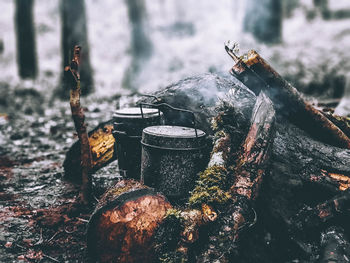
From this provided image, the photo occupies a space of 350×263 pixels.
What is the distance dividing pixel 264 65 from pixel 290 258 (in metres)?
1.86

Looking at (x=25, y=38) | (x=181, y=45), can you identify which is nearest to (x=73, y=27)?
(x=25, y=38)

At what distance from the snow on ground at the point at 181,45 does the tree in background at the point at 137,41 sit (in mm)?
357

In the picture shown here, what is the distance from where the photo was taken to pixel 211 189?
2840 mm

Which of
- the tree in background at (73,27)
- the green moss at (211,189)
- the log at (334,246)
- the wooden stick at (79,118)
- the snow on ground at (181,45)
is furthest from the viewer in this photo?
the snow on ground at (181,45)

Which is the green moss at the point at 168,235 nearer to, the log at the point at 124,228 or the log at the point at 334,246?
the log at the point at 124,228

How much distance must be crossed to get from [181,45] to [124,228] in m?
13.9

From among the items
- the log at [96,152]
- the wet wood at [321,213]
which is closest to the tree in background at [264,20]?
the log at [96,152]

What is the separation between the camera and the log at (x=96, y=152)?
13.2ft

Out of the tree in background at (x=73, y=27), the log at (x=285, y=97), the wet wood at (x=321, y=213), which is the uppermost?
the tree in background at (x=73, y=27)

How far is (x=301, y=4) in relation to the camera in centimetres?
1928

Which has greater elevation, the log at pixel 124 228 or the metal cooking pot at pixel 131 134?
the metal cooking pot at pixel 131 134

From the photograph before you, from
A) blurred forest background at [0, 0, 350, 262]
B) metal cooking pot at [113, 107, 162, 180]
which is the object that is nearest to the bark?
metal cooking pot at [113, 107, 162, 180]

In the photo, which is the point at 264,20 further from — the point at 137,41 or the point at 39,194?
the point at 39,194

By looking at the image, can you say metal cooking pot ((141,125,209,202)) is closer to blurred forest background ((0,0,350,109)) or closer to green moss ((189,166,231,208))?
green moss ((189,166,231,208))
